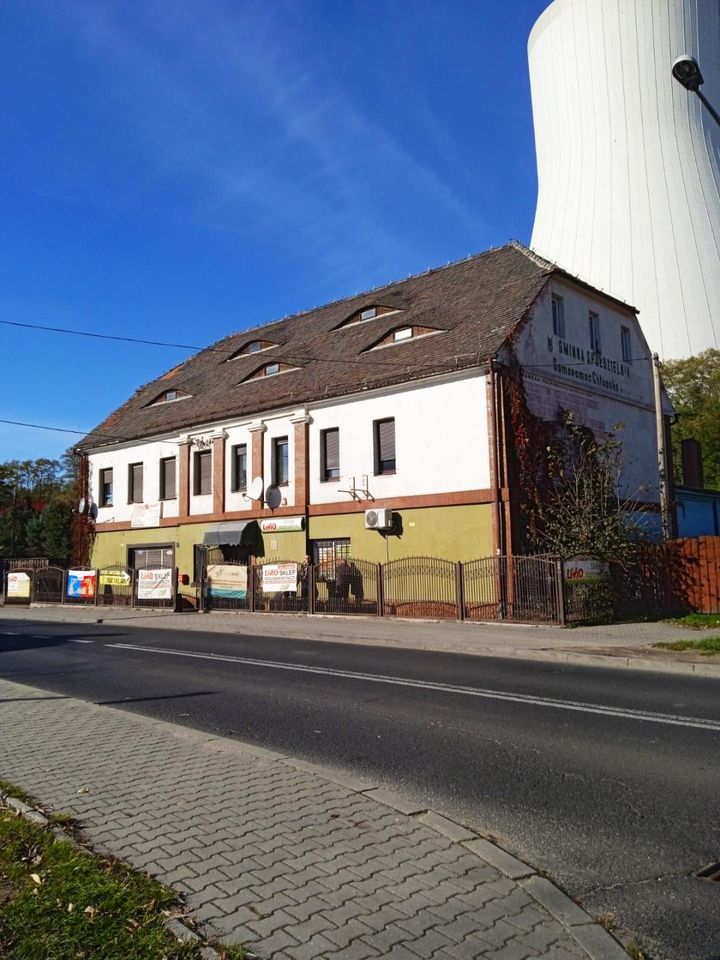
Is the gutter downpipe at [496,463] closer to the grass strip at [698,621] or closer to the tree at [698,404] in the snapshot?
the grass strip at [698,621]

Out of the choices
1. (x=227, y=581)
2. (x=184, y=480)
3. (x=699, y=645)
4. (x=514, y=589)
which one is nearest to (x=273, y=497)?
(x=227, y=581)

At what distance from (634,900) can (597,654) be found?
9.43m

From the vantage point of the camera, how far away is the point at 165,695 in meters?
10.2

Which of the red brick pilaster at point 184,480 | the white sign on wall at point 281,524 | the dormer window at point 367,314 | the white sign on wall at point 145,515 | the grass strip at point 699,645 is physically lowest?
the grass strip at point 699,645

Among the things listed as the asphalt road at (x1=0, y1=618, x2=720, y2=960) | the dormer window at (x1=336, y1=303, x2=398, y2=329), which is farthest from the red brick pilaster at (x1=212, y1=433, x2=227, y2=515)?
the asphalt road at (x1=0, y1=618, x2=720, y2=960)

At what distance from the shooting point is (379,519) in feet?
78.7

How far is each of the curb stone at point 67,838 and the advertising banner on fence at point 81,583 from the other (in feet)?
88.2

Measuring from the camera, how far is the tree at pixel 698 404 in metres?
40.5

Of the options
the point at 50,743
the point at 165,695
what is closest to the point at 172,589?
the point at 165,695

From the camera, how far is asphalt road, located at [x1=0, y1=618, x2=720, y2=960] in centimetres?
431

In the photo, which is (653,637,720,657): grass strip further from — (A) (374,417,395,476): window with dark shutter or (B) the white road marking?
(A) (374,417,395,476): window with dark shutter

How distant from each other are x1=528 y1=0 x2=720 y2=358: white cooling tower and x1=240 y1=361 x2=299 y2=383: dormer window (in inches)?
1237

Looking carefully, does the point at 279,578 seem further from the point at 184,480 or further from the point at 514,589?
the point at 184,480

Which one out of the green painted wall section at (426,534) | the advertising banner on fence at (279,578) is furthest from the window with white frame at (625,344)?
the advertising banner on fence at (279,578)
